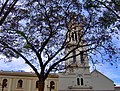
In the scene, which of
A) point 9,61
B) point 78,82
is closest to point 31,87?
point 78,82

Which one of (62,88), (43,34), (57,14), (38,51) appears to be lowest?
(62,88)

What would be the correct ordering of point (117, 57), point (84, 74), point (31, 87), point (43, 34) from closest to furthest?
point (117, 57) → point (43, 34) → point (31, 87) → point (84, 74)

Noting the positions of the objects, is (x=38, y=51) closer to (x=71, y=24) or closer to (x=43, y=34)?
(x=43, y=34)

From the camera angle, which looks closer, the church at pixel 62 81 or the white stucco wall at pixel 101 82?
the church at pixel 62 81

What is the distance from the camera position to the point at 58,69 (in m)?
15.3

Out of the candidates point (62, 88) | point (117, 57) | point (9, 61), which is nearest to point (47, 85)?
point (62, 88)

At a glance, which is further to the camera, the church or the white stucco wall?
the white stucco wall

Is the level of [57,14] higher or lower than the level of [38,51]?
A: higher

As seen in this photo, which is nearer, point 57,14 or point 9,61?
point 57,14

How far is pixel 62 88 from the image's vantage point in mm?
35344

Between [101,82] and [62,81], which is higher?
[62,81]

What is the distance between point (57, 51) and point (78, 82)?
22.5 m

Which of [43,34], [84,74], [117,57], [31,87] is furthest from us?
[84,74]

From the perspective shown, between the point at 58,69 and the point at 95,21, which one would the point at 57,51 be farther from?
the point at 95,21
